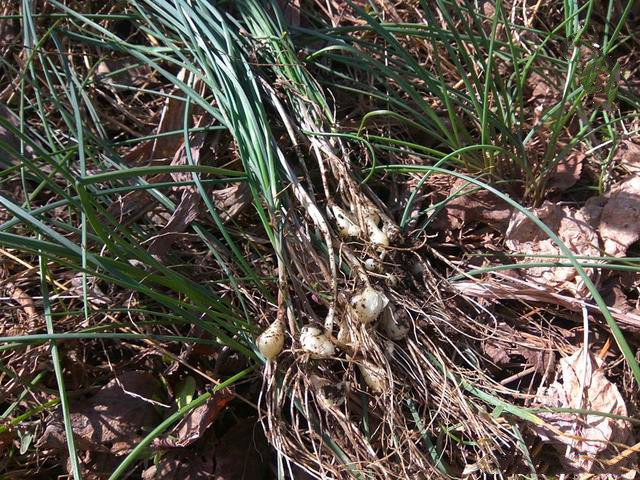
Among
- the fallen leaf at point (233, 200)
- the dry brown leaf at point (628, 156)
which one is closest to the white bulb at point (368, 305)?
the fallen leaf at point (233, 200)

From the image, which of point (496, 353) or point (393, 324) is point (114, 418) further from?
point (496, 353)

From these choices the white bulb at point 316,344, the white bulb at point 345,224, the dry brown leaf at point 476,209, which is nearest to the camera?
the white bulb at point 316,344

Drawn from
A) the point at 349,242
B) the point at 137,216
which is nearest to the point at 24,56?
the point at 137,216

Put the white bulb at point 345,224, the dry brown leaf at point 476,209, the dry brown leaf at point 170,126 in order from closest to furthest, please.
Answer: the white bulb at point 345,224, the dry brown leaf at point 476,209, the dry brown leaf at point 170,126

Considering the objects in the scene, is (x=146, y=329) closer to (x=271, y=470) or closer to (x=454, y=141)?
(x=271, y=470)

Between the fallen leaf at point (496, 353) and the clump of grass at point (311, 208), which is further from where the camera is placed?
the fallen leaf at point (496, 353)

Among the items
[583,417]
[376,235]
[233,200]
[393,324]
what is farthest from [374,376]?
[233,200]

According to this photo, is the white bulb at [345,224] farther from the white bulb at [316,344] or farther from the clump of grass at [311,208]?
the white bulb at [316,344]
